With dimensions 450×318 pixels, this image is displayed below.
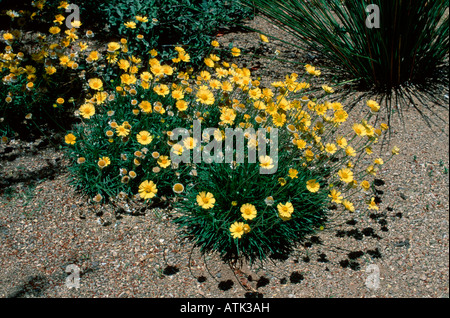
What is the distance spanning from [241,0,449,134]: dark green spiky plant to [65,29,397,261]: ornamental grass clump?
39.9 inches

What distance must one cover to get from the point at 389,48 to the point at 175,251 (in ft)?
8.60

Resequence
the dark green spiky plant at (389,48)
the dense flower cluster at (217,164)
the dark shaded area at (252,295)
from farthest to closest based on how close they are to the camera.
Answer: the dark green spiky plant at (389,48)
the dense flower cluster at (217,164)
the dark shaded area at (252,295)

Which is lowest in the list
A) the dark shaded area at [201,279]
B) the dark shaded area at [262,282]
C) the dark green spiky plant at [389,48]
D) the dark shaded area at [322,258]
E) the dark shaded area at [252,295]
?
the dark shaded area at [252,295]

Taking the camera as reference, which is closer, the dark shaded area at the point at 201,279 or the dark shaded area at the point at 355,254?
the dark shaded area at the point at 201,279

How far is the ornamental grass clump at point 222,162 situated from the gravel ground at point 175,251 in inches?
5.5

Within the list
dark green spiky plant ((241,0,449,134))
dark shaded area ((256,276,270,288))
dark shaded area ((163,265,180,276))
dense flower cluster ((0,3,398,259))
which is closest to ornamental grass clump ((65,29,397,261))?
dense flower cluster ((0,3,398,259))

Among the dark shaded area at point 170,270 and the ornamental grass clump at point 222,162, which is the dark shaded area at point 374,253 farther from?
the dark shaded area at point 170,270

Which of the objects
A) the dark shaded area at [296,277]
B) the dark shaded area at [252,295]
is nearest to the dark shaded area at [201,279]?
the dark shaded area at [252,295]

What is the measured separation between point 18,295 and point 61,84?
74.0 inches

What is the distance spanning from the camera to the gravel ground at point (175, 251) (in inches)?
101

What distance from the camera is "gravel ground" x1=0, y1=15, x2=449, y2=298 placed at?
2.56 m

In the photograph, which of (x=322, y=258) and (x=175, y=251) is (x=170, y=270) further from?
(x=322, y=258)

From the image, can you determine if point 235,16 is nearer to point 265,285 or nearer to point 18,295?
point 265,285

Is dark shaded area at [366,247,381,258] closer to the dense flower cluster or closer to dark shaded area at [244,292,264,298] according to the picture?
the dense flower cluster
